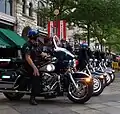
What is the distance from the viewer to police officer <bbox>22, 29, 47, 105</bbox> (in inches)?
337

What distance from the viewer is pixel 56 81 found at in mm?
8891

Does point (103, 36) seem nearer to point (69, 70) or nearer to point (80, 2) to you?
point (80, 2)

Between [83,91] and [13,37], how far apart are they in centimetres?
1682

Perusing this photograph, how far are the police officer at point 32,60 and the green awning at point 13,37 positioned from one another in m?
15.4

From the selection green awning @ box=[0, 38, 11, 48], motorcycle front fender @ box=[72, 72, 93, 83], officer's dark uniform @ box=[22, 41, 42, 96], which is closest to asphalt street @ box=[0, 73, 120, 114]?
officer's dark uniform @ box=[22, 41, 42, 96]

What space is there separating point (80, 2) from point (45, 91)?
14940 mm

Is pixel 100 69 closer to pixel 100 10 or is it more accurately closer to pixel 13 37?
pixel 100 10

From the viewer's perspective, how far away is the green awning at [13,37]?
2434 centimetres

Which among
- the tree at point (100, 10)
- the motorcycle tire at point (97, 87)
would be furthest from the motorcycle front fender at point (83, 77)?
the tree at point (100, 10)

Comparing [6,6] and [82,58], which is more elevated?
[6,6]

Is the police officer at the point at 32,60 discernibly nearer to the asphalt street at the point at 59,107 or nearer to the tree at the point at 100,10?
the asphalt street at the point at 59,107

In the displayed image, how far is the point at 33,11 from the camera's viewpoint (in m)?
31.0

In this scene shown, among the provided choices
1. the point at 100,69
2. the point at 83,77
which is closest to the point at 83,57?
the point at 100,69

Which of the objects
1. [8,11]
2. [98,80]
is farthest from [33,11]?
[98,80]
